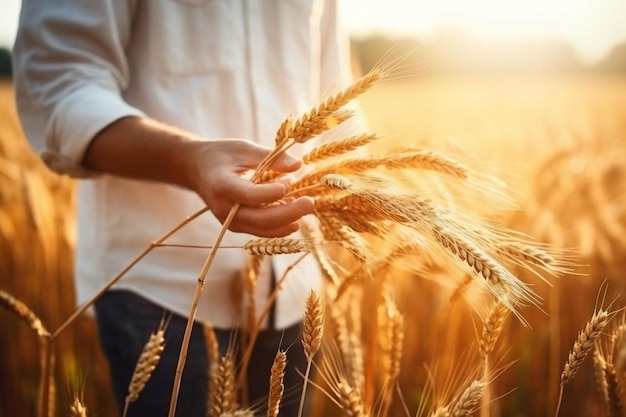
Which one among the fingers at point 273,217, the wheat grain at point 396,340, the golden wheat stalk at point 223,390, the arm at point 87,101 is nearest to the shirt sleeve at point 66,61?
Answer: the arm at point 87,101

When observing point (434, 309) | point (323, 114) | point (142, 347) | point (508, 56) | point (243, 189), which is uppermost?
point (508, 56)

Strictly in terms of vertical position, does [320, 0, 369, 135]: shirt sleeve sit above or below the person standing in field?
above

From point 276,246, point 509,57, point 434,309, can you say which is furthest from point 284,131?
point 509,57

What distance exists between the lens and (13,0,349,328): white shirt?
111 centimetres

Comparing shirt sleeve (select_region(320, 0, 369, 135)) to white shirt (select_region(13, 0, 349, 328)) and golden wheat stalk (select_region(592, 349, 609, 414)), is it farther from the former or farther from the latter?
golden wheat stalk (select_region(592, 349, 609, 414))

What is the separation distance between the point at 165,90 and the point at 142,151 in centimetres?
31

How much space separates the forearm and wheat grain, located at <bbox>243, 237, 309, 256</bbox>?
19 cm

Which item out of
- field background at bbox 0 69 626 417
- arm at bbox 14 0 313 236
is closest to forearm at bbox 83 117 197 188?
arm at bbox 14 0 313 236

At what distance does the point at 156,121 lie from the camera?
3.63 feet

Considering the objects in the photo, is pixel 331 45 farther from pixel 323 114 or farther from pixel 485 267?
pixel 485 267

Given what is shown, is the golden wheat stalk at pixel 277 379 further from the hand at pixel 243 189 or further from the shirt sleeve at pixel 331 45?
the shirt sleeve at pixel 331 45

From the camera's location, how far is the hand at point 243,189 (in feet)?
2.48

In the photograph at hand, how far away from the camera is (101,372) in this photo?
207 centimetres

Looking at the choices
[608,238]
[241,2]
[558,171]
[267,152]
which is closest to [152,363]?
[267,152]
